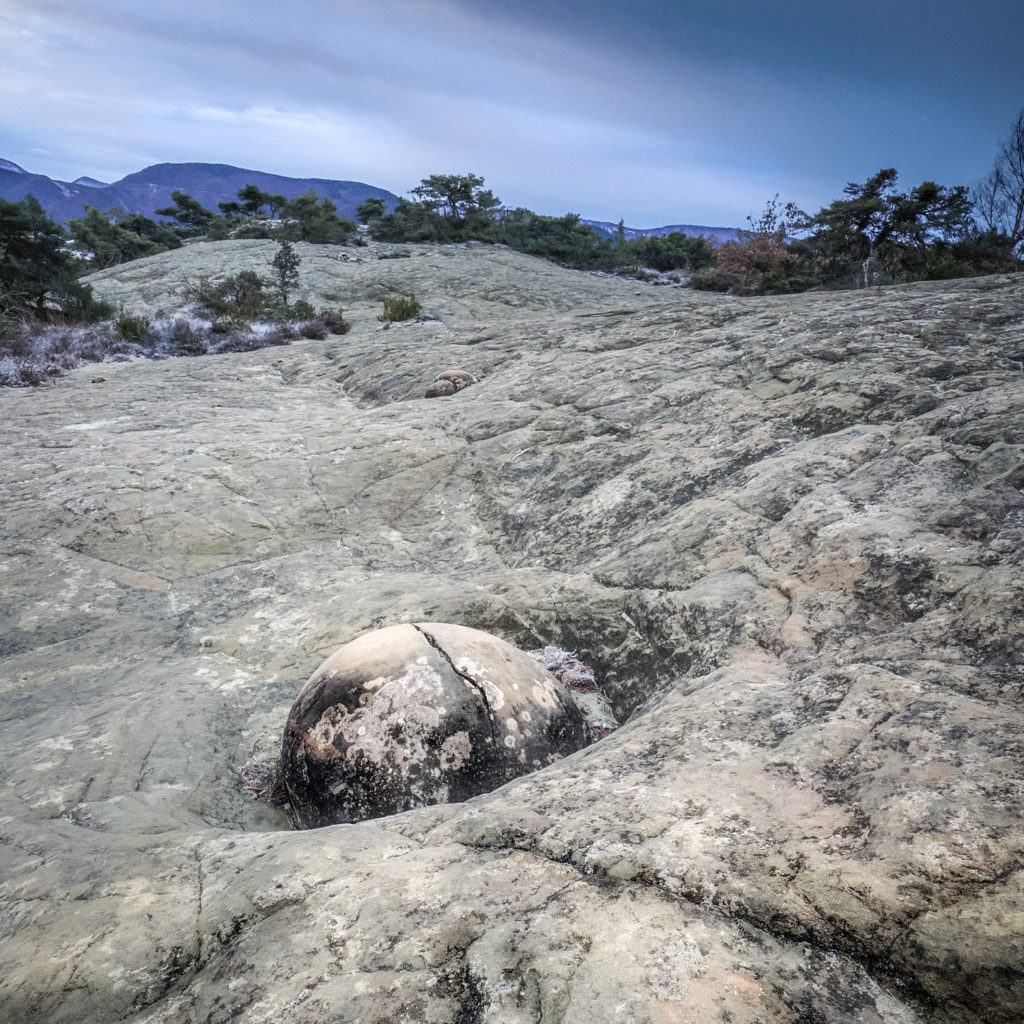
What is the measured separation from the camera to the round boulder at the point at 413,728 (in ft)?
8.20

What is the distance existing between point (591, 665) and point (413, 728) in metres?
1.22

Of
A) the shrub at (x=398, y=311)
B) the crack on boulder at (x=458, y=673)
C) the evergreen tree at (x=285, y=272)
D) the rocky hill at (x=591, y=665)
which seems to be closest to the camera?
the rocky hill at (x=591, y=665)

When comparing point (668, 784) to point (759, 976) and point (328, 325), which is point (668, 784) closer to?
point (759, 976)

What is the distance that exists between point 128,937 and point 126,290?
63.9 ft

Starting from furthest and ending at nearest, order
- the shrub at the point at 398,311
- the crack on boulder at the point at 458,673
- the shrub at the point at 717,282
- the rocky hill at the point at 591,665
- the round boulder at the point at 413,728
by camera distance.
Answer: the shrub at the point at 717,282
the shrub at the point at 398,311
the crack on boulder at the point at 458,673
the round boulder at the point at 413,728
the rocky hill at the point at 591,665

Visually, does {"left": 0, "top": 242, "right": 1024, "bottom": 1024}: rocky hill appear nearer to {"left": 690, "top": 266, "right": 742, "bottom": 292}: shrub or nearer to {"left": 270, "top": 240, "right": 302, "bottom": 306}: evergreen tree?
{"left": 270, "top": 240, "right": 302, "bottom": 306}: evergreen tree

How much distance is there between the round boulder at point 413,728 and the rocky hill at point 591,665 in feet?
1.02

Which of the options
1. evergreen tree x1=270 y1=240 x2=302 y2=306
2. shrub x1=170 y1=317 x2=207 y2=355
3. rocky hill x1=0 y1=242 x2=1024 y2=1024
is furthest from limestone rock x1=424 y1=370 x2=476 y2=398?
evergreen tree x1=270 y1=240 x2=302 y2=306

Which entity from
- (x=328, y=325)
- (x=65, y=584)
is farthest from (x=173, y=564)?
(x=328, y=325)

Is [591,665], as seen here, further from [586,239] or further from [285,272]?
[586,239]

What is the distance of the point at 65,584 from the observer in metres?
4.16

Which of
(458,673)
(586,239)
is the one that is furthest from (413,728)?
(586,239)

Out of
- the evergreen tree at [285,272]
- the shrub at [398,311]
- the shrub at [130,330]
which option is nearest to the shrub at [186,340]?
the shrub at [130,330]

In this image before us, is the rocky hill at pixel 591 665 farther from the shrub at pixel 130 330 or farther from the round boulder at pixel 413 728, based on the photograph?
the shrub at pixel 130 330
